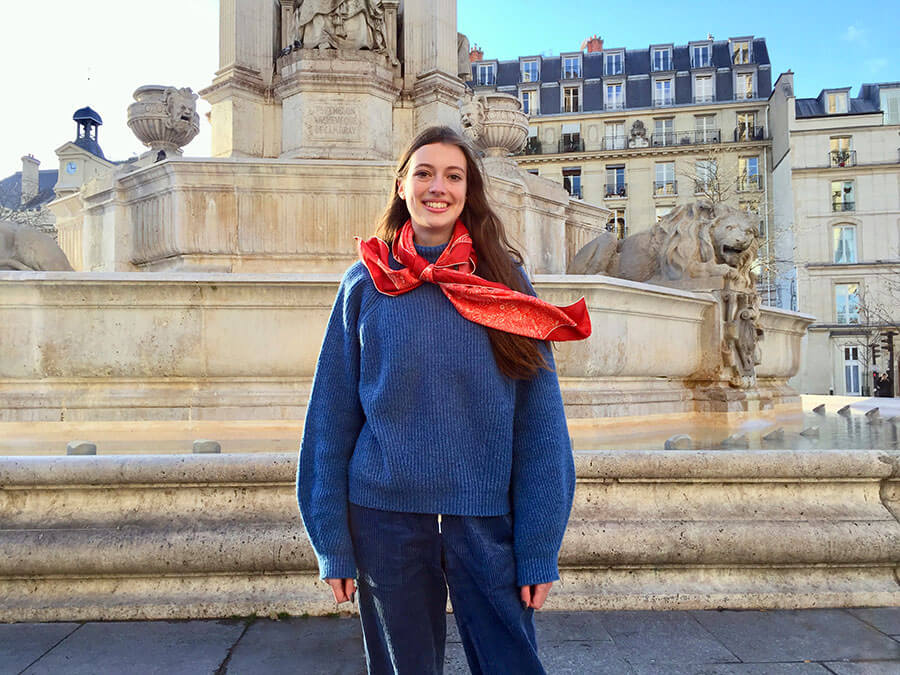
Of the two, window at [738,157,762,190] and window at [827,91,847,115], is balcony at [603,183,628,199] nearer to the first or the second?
window at [738,157,762,190]

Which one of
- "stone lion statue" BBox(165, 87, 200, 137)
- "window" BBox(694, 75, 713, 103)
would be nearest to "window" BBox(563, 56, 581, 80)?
"window" BBox(694, 75, 713, 103)

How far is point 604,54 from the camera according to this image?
156 ft

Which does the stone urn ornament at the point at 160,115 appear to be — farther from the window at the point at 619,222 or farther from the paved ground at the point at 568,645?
the window at the point at 619,222

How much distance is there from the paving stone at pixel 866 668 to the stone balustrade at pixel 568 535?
1.75 feet

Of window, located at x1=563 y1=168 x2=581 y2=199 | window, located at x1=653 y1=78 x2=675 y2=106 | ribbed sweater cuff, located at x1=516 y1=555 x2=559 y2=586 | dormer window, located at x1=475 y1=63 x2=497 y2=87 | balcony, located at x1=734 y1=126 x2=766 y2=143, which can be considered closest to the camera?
ribbed sweater cuff, located at x1=516 y1=555 x2=559 y2=586

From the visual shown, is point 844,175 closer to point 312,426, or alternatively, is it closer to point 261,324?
point 261,324

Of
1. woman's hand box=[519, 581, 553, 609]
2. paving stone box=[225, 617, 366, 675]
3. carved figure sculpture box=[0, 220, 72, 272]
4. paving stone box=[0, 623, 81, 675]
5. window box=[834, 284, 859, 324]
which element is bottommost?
paving stone box=[225, 617, 366, 675]

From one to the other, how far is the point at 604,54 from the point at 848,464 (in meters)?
49.4

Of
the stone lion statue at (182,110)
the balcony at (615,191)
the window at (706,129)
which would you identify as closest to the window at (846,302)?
the window at (706,129)

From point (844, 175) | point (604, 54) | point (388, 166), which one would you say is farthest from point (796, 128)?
point (388, 166)

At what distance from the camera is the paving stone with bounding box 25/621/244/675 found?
2.31 meters

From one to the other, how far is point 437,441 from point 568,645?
4.45 ft

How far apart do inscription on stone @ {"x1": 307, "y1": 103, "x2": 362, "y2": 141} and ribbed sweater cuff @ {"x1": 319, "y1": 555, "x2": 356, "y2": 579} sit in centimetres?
692

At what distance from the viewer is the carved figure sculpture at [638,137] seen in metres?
44.4
